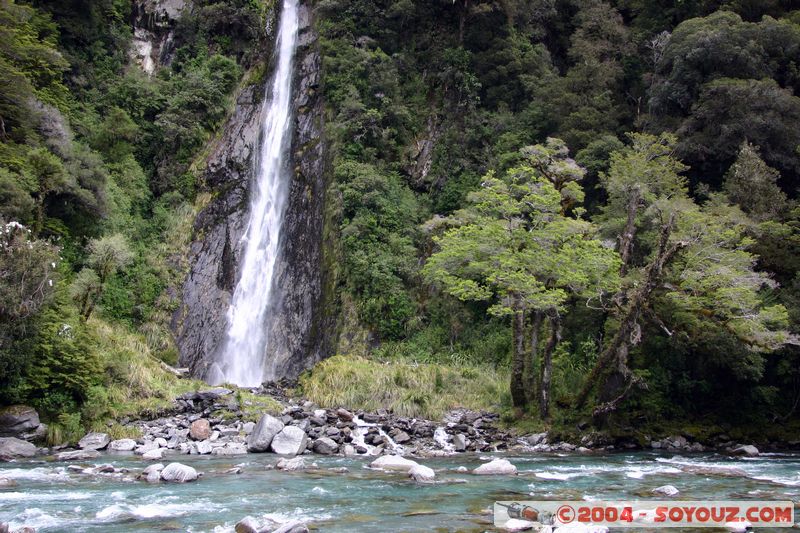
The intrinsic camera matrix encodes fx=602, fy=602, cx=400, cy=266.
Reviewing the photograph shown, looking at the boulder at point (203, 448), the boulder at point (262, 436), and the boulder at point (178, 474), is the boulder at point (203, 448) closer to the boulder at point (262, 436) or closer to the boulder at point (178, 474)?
the boulder at point (262, 436)

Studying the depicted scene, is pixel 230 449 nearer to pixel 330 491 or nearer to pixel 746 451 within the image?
pixel 330 491

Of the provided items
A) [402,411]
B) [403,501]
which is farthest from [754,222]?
[403,501]

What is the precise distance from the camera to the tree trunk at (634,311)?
48.1 feet

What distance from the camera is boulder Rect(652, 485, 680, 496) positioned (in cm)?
956

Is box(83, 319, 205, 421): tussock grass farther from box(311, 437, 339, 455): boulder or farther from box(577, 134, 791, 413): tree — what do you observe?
box(577, 134, 791, 413): tree

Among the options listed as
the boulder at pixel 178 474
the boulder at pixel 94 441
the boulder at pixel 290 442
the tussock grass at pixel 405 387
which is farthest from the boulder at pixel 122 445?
the tussock grass at pixel 405 387

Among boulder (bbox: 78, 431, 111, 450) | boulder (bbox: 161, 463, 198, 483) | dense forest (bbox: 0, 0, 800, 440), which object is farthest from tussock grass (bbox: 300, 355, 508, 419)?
boulder (bbox: 161, 463, 198, 483)

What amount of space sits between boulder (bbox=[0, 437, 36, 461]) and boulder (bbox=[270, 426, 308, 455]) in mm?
5110

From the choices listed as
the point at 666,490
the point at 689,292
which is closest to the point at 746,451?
the point at 689,292

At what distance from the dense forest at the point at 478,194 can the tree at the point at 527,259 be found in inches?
3.3

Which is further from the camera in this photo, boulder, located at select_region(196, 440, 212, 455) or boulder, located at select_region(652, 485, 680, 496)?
boulder, located at select_region(196, 440, 212, 455)

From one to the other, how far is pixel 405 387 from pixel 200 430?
6211mm

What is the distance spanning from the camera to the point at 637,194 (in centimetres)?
1728

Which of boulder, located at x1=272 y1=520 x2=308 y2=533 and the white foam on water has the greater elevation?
boulder, located at x1=272 y1=520 x2=308 y2=533
